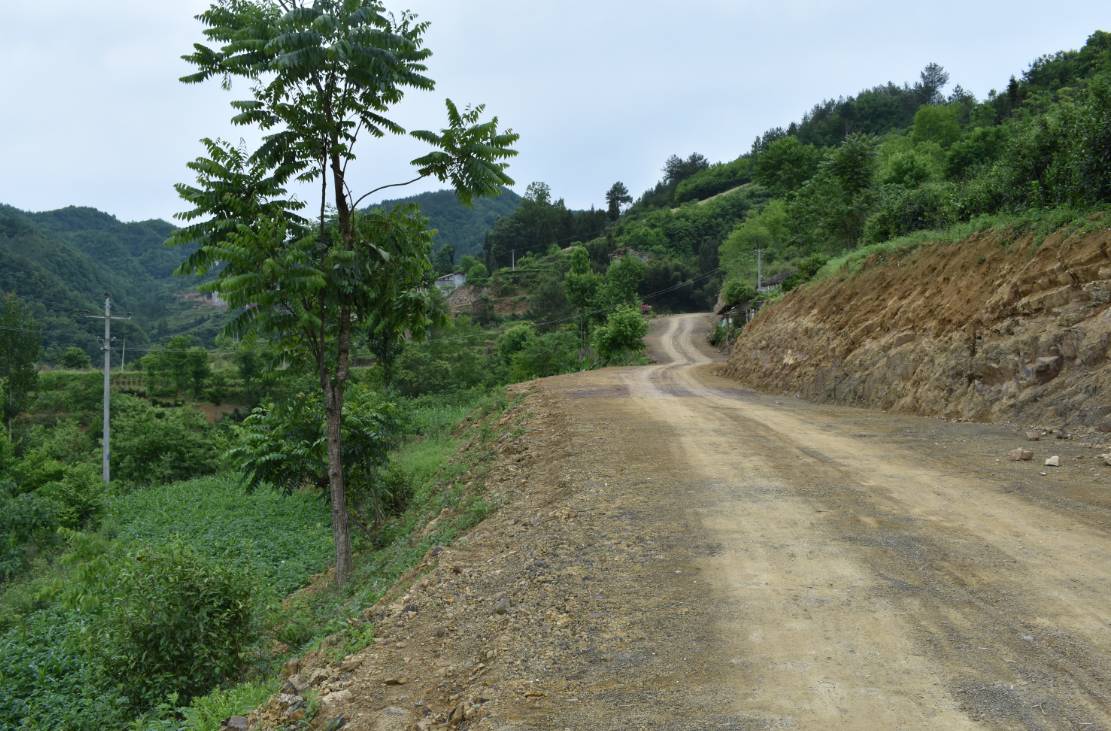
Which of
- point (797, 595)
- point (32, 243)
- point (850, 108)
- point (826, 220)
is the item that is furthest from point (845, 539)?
point (850, 108)

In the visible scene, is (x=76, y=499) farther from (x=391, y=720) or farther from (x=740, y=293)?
(x=740, y=293)

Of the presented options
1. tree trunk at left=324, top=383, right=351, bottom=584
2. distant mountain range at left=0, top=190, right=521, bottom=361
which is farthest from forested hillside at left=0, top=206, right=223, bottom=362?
tree trunk at left=324, top=383, right=351, bottom=584

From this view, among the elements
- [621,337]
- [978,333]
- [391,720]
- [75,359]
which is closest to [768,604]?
[391,720]

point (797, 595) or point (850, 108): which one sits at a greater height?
point (850, 108)

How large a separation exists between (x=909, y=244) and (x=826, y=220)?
1988 cm

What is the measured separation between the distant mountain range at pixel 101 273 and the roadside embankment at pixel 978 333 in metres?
31.2

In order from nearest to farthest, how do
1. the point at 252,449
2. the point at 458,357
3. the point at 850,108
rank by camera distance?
the point at 252,449
the point at 458,357
the point at 850,108

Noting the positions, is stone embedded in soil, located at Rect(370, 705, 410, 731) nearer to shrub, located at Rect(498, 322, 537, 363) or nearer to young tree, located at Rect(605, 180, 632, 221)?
shrub, located at Rect(498, 322, 537, 363)

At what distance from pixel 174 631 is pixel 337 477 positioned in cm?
332

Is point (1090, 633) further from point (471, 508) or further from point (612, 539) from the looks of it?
point (471, 508)

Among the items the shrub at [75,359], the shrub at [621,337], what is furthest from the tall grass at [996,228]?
the shrub at [75,359]

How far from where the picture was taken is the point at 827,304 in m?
21.4

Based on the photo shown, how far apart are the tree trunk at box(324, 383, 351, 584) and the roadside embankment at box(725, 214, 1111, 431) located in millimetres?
10588

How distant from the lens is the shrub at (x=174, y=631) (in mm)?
7594
